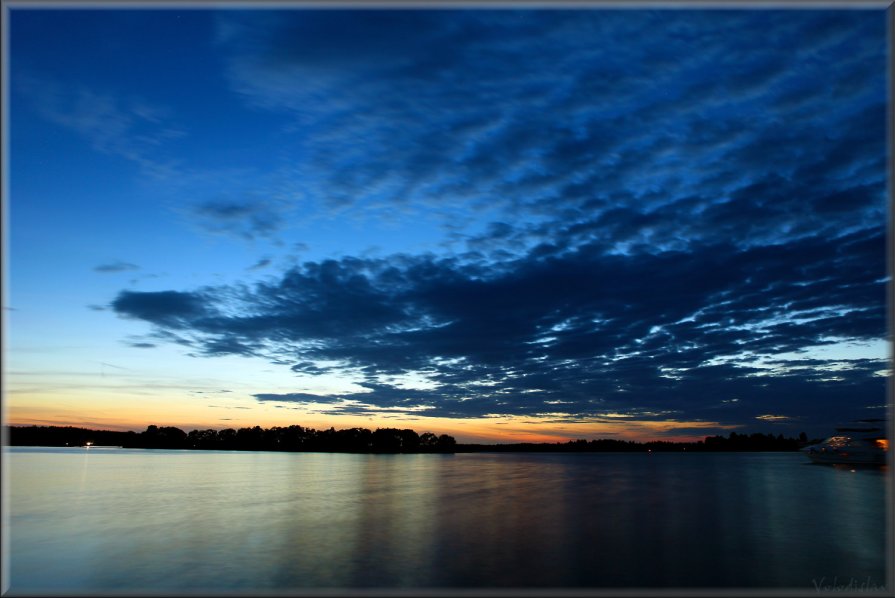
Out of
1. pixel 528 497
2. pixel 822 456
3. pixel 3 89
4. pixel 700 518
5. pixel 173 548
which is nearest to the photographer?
pixel 3 89

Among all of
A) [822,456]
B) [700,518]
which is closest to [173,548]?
[700,518]

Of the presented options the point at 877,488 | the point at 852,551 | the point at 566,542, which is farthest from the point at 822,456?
the point at 566,542

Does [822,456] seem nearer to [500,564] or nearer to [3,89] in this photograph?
[500,564]

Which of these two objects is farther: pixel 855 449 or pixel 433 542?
pixel 855 449

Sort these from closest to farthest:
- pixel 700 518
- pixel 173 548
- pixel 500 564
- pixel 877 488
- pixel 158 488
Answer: pixel 500 564 < pixel 173 548 < pixel 700 518 < pixel 158 488 < pixel 877 488

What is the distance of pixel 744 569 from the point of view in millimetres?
22531

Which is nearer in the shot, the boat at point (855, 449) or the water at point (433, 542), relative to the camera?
the water at point (433, 542)

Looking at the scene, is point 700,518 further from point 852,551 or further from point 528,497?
point 528,497

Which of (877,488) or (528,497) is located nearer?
(528,497)

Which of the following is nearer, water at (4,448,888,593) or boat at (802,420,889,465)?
water at (4,448,888,593)

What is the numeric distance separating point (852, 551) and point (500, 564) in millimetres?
17063

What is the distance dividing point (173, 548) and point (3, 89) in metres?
21.2

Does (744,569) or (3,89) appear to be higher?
(3,89)

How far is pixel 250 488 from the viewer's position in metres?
58.8
